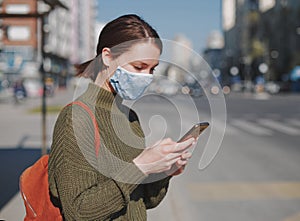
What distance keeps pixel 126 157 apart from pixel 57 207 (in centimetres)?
29

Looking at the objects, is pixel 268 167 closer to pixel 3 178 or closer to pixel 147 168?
pixel 3 178

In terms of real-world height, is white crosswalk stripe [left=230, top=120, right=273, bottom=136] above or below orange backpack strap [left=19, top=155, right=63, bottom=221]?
below

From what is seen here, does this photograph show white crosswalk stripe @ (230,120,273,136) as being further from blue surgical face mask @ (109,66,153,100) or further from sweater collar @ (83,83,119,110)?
sweater collar @ (83,83,119,110)

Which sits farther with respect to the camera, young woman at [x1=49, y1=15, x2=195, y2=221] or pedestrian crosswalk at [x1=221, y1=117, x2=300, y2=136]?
pedestrian crosswalk at [x1=221, y1=117, x2=300, y2=136]

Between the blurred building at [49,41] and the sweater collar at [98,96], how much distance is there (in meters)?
5.82

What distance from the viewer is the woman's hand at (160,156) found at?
178cm

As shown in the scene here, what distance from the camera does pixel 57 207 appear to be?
1.94 metres

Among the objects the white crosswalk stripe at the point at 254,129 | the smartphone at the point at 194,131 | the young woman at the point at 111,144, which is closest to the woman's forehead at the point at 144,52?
the young woman at the point at 111,144

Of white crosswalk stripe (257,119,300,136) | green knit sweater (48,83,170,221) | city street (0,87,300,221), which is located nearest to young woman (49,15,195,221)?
green knit sweater (48,83,170,221)

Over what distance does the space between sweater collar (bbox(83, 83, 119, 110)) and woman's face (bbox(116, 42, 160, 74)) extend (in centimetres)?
11

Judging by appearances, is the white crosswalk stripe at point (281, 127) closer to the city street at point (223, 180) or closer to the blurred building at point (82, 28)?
the city street at point (223, 180)

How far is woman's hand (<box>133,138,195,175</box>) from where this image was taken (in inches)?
70.0

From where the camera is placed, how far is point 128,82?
6.54ft

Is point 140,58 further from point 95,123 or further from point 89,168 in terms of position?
point 89,168
